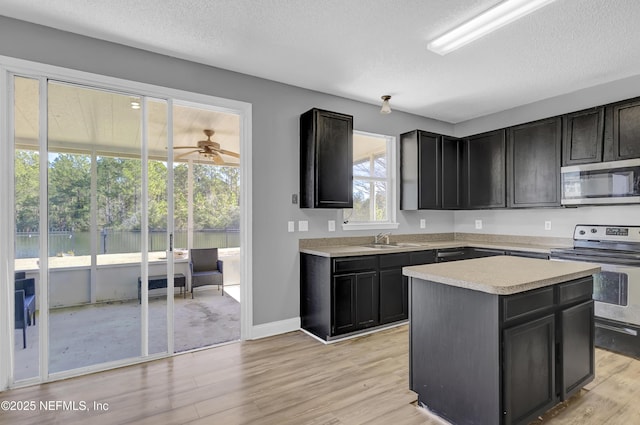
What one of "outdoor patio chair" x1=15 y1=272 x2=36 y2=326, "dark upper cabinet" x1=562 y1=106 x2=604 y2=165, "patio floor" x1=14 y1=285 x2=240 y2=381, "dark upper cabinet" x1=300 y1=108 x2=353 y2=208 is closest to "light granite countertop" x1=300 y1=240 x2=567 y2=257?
"dark upper cabinet" x1=300 y1=108 x2=353 y2=208

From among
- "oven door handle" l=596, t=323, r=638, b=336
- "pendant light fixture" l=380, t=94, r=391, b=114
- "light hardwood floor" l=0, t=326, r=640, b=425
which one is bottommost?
"light hardwood floor" l=0, t=326, r=640, b=425

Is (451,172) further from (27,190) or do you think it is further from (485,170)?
(27,190)

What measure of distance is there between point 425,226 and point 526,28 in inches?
111

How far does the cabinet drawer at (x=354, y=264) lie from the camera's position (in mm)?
3244

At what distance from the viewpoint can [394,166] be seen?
14.7 feet

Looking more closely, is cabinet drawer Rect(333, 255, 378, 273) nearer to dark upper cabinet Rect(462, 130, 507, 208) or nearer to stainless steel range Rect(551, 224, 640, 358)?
stainless steel range Rect(551, 224, 640, 358)

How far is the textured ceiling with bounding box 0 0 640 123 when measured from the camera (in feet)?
7.33

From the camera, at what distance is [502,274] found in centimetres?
195

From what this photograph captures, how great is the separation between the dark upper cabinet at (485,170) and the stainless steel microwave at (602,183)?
0.75 meters

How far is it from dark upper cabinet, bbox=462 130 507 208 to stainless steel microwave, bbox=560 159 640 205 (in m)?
0.75

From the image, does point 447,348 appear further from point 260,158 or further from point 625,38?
point 625,38

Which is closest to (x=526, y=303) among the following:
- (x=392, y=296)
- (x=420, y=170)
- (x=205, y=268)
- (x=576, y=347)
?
(x=576, y=347)

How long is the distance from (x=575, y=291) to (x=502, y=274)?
0.60 m

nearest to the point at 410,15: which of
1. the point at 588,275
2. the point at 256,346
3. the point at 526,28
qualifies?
the point at 526,28
